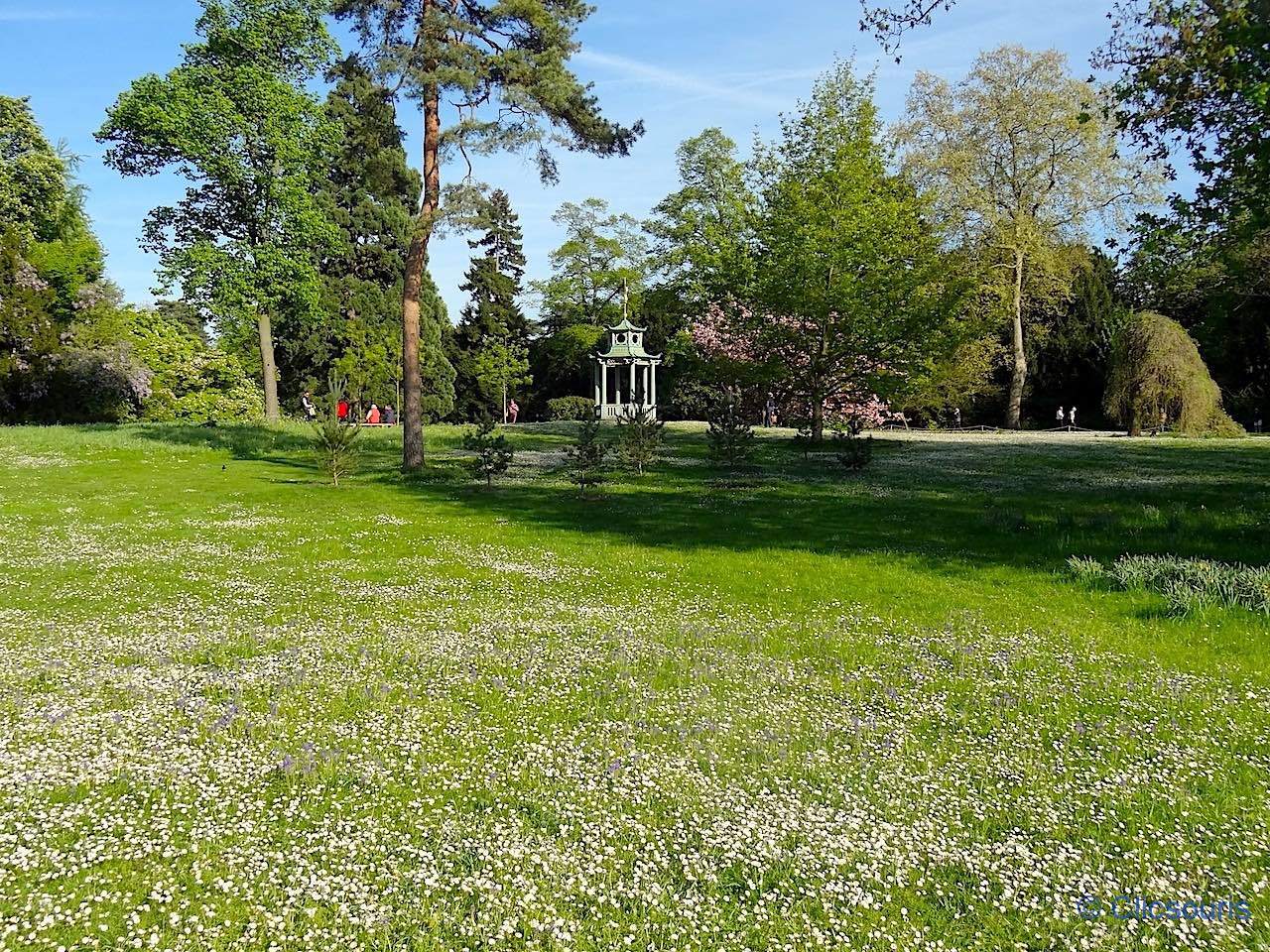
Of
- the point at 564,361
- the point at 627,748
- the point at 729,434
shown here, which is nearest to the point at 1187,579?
the point at 627,748

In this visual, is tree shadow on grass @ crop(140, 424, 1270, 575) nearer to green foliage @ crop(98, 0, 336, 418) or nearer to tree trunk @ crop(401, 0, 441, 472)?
tree trunk @ crop(401, 0, 441, 472)

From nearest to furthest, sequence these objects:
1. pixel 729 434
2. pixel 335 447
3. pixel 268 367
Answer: pixel 335 447, pixel 729 434, pixel 268 367

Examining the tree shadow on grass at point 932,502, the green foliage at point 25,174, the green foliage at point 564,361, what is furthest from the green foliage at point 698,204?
the green foliage at point 25,174

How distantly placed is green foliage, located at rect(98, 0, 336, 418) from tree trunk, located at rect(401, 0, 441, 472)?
66.0 ft

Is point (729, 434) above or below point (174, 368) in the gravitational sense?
below

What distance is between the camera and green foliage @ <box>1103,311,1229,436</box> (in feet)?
101

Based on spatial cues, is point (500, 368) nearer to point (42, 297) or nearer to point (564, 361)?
point (564, 361)

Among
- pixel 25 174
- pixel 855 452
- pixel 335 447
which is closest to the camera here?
pixel 335 447

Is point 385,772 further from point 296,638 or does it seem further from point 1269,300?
point 1269,300

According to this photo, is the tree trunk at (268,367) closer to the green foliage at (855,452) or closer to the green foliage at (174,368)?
the green foliage at (174,368)

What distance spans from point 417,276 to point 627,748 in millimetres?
20039

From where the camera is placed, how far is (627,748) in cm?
517

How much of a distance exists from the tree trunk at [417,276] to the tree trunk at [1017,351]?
3425 cm

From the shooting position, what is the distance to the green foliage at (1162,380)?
30797mm
